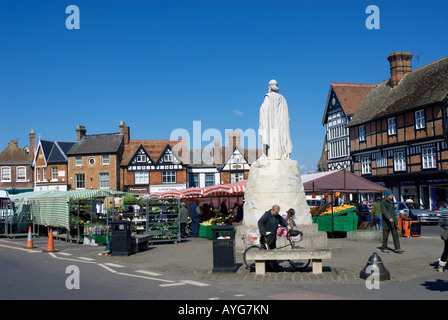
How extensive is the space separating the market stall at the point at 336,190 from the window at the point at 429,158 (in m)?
18.4

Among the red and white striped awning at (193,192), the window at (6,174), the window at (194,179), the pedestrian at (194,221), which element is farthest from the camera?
the window at (6,174)

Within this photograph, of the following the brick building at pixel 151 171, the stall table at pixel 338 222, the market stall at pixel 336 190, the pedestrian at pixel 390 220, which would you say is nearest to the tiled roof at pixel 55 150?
the brick building at pixel 151 171

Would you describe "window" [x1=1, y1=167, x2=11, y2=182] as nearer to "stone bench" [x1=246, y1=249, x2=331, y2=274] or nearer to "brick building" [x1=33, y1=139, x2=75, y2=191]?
"brick building" [x1=33, y1=139, x2=75, y2=191]

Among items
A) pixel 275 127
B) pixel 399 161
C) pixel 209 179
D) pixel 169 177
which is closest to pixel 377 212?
pixel 275 127

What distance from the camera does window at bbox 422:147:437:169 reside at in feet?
132

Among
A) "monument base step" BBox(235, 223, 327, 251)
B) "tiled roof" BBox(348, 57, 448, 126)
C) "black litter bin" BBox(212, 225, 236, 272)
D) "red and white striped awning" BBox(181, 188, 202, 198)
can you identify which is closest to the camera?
"black litter bin" BBox(212, 225, 236, 272)

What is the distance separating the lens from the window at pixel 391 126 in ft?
149

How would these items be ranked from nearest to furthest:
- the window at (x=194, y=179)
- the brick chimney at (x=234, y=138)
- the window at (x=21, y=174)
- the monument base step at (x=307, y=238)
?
the monument base step at (x=307, y=238), the window at (x=194, y=179), the brick chimney at (x=234, y=138), the window at (x=21, y=174)

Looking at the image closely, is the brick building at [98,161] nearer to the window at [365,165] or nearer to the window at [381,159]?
the window at [365,165]

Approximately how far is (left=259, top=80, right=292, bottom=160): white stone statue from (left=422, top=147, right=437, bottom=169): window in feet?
92.8

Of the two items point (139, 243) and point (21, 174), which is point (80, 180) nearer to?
point (21, 174)

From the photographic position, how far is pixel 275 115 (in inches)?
620

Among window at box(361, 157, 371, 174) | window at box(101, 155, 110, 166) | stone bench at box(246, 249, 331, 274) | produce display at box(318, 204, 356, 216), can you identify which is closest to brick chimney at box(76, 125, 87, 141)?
window at box(101, 155, 110, 166)
